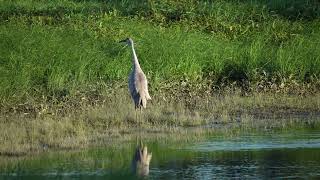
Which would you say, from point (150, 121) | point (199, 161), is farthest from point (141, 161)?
point (150, 121)

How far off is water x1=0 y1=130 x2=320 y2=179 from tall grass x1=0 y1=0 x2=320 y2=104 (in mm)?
3617

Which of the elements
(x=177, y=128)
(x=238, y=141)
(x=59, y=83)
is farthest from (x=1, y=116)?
(x=238, y=141)

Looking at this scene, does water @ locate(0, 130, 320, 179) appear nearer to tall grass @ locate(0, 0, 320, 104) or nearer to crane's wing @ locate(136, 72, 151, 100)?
crane's wing @ locate(136, 72, 151, 100)

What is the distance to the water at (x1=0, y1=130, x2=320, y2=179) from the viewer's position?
38.3 feet

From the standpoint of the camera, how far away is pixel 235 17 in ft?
82.1

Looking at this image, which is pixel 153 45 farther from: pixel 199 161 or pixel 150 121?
pixel 199 161

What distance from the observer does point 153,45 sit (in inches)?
786

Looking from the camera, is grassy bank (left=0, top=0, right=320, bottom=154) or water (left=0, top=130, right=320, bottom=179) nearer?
water (left=0, top=130, right=320, bottom=179)

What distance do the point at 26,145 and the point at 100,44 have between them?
6.94m

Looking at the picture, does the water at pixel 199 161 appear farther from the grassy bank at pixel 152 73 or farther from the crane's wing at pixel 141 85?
the crane's wing at pixel 141 85

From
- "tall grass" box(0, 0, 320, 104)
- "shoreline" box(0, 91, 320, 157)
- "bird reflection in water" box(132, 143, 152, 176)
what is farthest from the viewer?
"tall grass" box(0, 0, 320, 104)

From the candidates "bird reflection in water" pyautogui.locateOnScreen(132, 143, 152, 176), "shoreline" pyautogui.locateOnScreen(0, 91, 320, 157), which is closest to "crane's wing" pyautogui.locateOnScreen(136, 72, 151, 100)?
"shoreline" pyautogui.locateOnScreen(0, 91, 320, 157)

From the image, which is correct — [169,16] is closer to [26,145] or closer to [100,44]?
[100,44]

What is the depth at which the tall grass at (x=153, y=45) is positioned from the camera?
1766 cm
